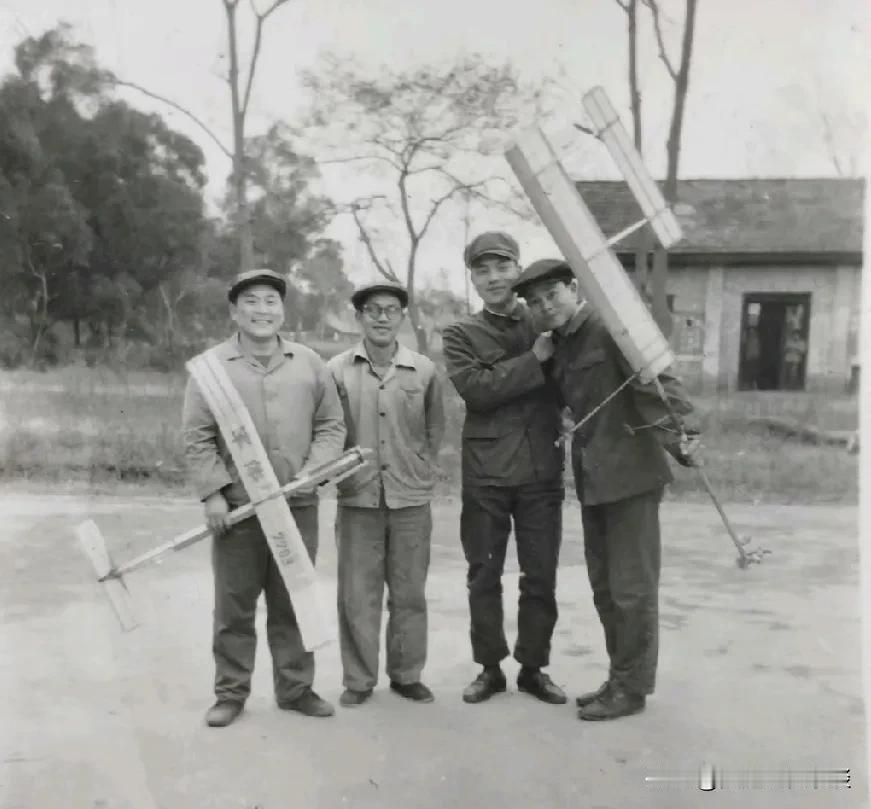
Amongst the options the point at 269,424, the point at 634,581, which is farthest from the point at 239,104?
the point at 634,581

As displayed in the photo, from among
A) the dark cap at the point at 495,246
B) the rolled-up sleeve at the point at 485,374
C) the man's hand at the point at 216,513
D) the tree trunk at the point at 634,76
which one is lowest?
the man's hand at the point at 216,513

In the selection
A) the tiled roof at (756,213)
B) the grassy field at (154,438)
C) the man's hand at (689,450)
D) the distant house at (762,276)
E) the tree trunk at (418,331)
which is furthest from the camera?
the tree trunk at (418,331)

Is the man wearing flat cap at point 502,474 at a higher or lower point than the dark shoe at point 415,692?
higher

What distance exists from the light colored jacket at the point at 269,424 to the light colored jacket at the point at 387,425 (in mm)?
120

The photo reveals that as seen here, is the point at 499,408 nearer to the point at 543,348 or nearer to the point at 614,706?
the point at 543,348

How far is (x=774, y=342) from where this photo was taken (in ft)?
11.6

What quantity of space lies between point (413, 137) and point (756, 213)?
1614 millimetres

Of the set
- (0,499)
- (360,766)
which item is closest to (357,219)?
(0,499)

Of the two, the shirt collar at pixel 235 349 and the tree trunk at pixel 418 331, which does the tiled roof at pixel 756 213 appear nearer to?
the tree trunk at pixel 418 331

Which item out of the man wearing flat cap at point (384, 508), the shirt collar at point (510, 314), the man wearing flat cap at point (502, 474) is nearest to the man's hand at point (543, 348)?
the man wearing flat cap at point (502, 474)

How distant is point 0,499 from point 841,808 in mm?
3085

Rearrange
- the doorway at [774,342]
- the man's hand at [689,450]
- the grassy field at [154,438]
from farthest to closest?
the doorway at [774,342] < the grassy field at [154,438] < the man's hand at [689,450]

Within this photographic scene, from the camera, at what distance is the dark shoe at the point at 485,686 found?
8.37ft

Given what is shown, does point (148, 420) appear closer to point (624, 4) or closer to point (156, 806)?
point (156, 806)
